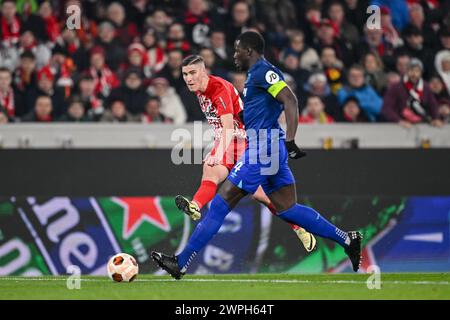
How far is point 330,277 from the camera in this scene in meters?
11.0

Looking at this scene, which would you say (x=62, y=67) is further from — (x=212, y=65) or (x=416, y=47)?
(x=416, y=47)

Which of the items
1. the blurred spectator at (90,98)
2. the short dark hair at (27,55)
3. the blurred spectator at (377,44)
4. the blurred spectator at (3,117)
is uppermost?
the blurred spectator at (377,44)

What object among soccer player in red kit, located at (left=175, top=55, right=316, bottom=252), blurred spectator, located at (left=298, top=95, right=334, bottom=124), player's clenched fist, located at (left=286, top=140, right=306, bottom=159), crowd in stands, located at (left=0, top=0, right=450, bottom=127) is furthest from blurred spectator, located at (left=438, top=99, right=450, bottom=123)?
player's clenched fist, located at (left=286, top=140, right=306, bottom=159)

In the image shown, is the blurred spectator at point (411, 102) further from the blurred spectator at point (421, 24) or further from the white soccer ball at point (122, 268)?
the white soccer ball at point (122, 268)

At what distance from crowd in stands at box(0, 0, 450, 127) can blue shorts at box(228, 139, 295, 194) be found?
436 centimetres

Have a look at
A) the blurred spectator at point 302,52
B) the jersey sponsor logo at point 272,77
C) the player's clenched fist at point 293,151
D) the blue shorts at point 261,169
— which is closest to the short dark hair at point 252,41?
the jersey sponsor logo at point 272,77

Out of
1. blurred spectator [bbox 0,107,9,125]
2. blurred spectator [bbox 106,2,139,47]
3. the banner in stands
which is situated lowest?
the banner in stands

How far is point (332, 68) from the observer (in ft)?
50.0

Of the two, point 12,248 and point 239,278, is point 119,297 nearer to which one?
point 239,278

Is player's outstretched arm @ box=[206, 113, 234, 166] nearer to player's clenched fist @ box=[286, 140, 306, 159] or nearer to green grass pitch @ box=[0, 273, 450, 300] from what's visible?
player's clenched fist @ box=[286, 140, 306, 159]

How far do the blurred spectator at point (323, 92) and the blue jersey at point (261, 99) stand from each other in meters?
4.78

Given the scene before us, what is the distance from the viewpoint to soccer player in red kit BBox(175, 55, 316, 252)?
1019 centimetres

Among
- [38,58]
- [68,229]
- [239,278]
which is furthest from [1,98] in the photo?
[239,278]

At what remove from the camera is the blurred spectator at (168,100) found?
46.6 ft
